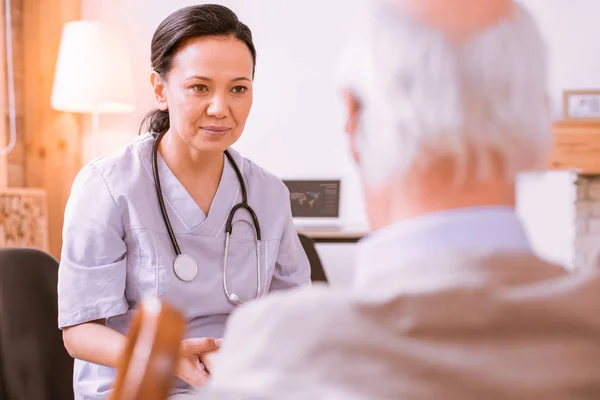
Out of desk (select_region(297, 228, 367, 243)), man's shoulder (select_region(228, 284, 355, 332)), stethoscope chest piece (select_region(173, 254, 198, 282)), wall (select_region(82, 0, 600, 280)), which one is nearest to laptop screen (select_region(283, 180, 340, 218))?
desk (select_region(297, 228, 367, 243))

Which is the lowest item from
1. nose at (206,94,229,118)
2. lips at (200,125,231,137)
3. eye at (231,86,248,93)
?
lips at (200,125,231,137)

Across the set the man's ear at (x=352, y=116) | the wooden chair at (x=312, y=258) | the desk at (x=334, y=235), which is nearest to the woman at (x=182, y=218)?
the wooden chair at (x=312, y=258)

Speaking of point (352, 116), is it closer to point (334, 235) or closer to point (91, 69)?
point (334, 235)

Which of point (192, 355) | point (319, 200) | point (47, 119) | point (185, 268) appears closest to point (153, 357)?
point (192, 355)

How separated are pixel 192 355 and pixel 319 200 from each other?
181 cm

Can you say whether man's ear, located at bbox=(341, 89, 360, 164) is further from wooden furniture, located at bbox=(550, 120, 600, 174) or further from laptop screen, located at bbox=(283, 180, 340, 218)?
wooden furniture, located at bbox=(550, 120, 600, 174)

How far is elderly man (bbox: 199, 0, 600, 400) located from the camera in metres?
0.50

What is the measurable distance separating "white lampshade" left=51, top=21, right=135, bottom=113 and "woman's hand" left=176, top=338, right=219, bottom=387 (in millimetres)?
2061

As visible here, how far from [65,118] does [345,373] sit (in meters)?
3.35

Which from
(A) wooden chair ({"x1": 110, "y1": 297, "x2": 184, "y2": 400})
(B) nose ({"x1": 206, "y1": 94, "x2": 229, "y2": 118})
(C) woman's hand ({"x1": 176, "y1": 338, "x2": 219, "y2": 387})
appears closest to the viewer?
(A) wooden chair ({"x1": 110, "y1": 297, "x2": 184, "y2": 400})

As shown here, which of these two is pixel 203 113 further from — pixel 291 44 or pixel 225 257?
pixel 291 44

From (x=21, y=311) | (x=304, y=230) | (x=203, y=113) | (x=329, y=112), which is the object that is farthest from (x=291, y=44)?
(x=21, y=311)

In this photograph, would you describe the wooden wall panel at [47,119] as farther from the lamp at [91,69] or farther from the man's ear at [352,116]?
the man's ear at [352,116]

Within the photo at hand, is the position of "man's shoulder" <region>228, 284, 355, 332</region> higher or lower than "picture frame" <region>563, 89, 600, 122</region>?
lower
